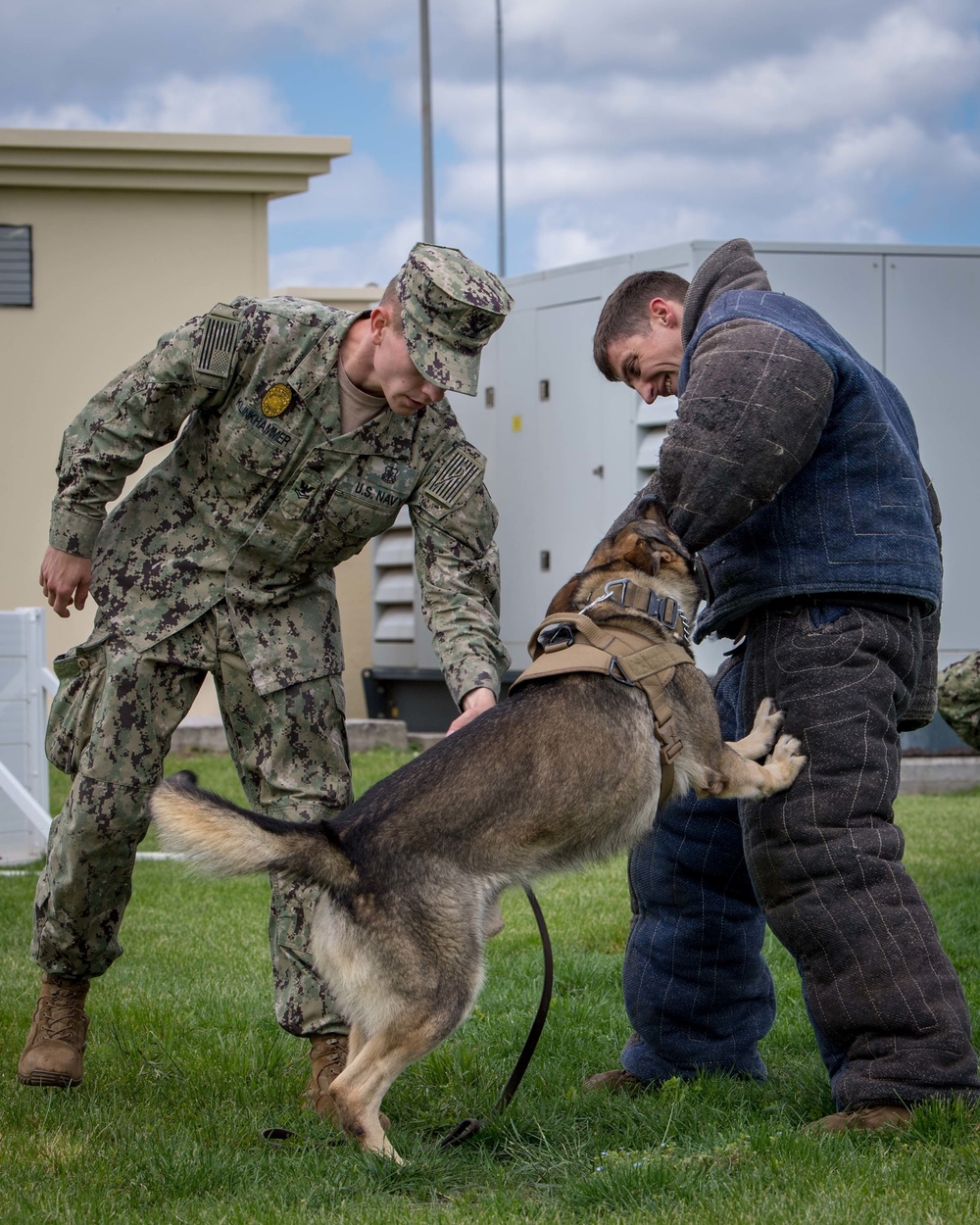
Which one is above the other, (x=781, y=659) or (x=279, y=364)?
(x=279, y=364)

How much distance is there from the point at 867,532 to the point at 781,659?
1.30ft

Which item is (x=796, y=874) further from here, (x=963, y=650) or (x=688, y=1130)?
(x=963, y=650)

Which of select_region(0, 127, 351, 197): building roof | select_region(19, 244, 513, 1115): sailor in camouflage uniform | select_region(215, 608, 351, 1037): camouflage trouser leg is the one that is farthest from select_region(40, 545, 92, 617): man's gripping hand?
select_region(0, 127, 351, 197): building roof

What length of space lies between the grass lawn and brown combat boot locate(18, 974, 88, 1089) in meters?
0.07

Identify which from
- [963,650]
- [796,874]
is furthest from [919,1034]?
[963,650]

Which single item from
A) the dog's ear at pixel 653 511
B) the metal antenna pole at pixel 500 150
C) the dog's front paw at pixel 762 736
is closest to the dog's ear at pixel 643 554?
the dog's ear at pixel 653 511

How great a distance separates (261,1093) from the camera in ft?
13.0

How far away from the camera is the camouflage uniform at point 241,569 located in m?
3.86

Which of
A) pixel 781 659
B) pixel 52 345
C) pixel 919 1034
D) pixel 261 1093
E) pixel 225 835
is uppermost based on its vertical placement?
pixel 52 345

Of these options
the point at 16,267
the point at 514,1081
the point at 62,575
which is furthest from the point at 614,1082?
the point at 16,267

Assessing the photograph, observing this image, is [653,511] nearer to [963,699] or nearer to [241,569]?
[241,569]

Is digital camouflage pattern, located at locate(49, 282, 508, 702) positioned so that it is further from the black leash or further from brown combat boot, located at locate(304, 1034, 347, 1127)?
brown combat boot, located at locate(304, 1034, 347, 1127)

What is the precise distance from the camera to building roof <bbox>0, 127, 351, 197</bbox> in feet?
41.1

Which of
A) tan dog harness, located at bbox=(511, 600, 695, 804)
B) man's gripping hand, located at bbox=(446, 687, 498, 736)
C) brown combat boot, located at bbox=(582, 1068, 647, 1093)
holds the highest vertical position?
tan dog harness, located at bbox=(511, 600, 695, 804)
